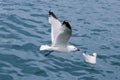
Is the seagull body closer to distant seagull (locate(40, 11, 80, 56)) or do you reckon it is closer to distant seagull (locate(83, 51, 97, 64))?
distant seagull (locate(40, 11, 80, 56))

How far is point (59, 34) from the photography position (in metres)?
13.6

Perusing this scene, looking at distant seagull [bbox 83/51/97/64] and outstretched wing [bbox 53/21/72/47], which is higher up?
outstretched wing [bbox 53/21/72/47]

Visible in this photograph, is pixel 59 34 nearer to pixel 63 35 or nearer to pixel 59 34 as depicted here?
pixel 59 34

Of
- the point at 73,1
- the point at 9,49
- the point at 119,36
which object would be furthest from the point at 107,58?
the point at 73,1

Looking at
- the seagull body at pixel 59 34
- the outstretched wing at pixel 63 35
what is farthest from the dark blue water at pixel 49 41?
the outstretched wing at pixel 63 35

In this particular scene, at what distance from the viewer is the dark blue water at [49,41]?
15.3 metres

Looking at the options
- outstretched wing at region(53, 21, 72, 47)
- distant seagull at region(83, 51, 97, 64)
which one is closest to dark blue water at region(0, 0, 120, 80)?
distant seagull at region(83, 51, 97, 64)

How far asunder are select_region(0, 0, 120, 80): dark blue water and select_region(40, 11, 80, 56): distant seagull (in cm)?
110

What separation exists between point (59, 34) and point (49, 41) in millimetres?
4343

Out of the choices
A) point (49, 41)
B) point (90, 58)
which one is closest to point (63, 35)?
point (90, 58)

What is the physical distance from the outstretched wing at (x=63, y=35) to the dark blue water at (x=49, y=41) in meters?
1.35

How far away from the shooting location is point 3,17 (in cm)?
2053

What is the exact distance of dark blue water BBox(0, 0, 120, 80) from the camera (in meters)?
15.3

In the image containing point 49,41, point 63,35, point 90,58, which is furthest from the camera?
point 49,41
